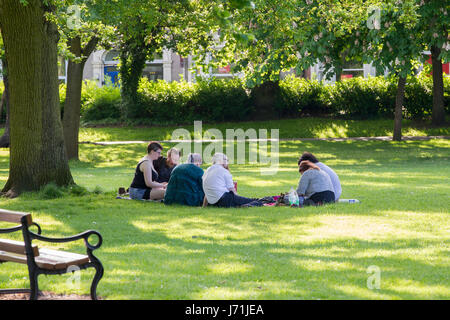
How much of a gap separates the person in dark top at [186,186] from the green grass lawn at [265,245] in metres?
0.33

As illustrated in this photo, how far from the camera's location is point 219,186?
482 inches

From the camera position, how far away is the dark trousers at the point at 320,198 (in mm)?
12219

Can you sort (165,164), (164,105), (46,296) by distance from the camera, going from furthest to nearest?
(164,105)
(165,164)
(46,296)

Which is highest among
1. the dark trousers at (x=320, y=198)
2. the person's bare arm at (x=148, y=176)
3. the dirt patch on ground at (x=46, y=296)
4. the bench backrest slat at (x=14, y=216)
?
the bench backrest slat at (x=14, y=216)

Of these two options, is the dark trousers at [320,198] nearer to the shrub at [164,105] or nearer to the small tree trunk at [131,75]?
the small tree trunk at [131,75]

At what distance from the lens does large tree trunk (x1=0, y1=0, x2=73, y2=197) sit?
13766 mm

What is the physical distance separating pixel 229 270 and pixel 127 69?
2807 cm

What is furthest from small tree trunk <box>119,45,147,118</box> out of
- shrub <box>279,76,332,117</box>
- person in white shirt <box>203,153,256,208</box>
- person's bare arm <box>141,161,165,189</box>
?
person in white shirt <box>203,153,256,208</box>

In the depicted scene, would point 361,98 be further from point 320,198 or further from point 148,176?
point 320,198

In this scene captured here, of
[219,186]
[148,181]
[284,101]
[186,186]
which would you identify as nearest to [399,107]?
[284,101]

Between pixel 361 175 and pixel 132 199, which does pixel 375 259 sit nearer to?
pixel 132 199

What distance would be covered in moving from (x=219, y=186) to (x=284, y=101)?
23.1 meters

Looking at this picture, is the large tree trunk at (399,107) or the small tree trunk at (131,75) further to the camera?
the small tree trunk at (131,75)

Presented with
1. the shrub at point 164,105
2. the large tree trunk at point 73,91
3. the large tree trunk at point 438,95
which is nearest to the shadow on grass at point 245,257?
the large tree trunk at point 73,91
